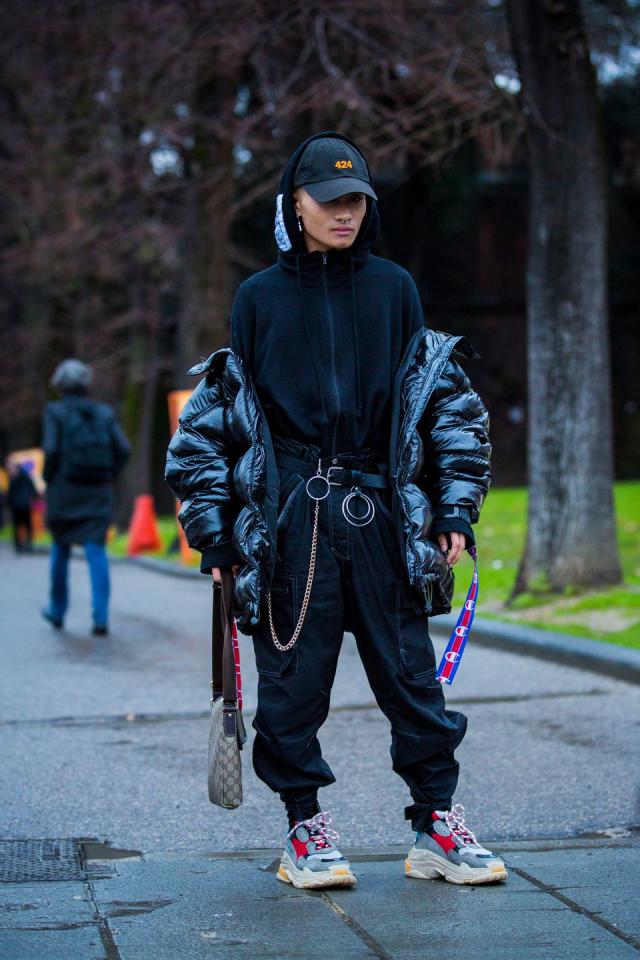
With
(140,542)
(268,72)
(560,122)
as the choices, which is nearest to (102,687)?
(560,122)

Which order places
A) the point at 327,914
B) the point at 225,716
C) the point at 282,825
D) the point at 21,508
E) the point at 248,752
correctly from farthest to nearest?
the point at 21,508 < the point at 248,752 < the point at 282,825 < the point at 225,716 < the point at 327,914

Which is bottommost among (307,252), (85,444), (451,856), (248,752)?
(248,752)

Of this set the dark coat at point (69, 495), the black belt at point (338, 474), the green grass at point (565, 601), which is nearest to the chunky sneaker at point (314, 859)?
the black belt at point (338, 474)

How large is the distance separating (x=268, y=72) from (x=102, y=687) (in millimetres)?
9508

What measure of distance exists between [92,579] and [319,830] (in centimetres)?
657

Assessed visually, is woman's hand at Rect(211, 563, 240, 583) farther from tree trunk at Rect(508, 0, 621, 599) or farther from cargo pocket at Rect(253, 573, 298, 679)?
tree trunk at Rect(508, 0, 621, 599)

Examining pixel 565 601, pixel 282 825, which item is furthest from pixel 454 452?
pixel 565 601

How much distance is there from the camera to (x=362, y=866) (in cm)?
419

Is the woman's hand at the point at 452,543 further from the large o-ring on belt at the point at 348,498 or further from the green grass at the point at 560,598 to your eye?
the green grass at the point at 560,598

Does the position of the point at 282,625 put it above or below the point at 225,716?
above

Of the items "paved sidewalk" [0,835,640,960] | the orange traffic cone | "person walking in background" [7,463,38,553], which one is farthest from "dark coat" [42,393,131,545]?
"person walking in background" [7,463,38,553]

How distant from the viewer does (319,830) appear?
397cm

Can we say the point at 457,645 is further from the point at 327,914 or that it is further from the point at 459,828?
the point at 327,914

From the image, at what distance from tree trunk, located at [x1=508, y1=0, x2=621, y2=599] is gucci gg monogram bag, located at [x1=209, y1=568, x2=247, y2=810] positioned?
6714 millimetres
